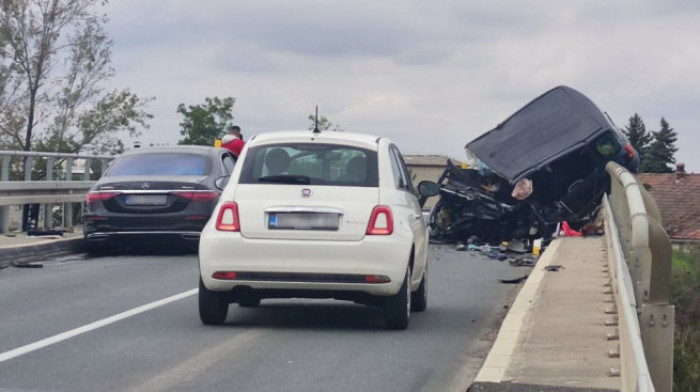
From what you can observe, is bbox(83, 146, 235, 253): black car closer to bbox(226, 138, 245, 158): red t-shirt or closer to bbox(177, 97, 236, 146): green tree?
bbox(226, 138, 245, 158): red t-shirt

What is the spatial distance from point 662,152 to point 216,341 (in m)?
73.8

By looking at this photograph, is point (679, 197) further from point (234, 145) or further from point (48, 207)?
point (48, 207)

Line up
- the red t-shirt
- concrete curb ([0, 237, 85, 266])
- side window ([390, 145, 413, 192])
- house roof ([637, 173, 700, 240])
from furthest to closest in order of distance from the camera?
house roof ([637, 173, 700, 240]) → the red t-shirt → concrete curb ([0, 237, 85, 266]) → side window ([390, 145, 413, 192])

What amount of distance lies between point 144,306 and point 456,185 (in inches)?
534

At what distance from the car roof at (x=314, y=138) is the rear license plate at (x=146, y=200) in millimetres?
Result: 7121

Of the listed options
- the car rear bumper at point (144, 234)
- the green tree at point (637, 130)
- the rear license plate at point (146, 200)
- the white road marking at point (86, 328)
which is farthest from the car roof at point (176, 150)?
the green tree at point (637, 130)

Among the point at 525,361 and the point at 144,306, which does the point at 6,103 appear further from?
the point at 525,361

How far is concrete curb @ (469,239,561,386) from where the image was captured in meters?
7.67

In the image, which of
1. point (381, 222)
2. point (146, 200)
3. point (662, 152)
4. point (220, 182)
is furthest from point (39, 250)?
point (662, 152)

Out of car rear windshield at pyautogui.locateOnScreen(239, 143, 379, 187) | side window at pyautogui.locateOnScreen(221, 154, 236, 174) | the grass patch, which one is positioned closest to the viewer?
car rear windshield at pyautogui.locateOnScreen(239, 143, 379, 187)

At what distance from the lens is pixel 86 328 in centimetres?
1068

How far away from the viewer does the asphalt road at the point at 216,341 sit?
8367 millimetres

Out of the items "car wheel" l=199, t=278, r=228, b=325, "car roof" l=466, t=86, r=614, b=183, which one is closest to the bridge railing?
"car roof" l=466, t=86, r=614, b=183

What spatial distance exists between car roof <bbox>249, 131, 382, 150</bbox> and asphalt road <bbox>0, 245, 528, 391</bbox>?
1.58 meters
